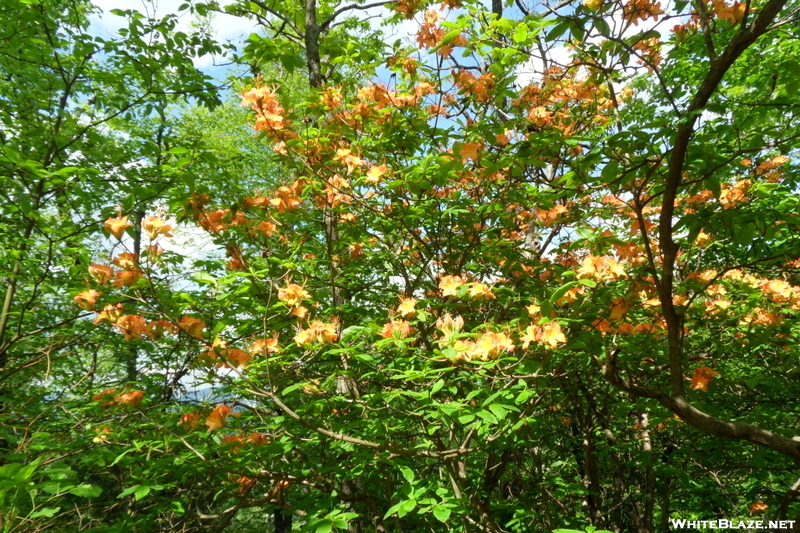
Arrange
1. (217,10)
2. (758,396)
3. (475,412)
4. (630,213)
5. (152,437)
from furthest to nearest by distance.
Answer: (217,10), (758,396), (630,213), (152,437), (475,412)

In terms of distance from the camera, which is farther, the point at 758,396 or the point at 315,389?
the point at 758,396

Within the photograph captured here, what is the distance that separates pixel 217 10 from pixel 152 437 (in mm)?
3277

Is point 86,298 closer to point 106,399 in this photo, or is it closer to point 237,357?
point 237,357

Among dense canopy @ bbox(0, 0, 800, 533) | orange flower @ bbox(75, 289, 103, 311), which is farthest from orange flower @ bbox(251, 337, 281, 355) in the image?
orange flower @ bbox(75, 289, 103, 311)

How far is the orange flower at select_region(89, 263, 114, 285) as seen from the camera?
1806 mm

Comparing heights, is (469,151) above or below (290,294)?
above

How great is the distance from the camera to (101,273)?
71.6 inches

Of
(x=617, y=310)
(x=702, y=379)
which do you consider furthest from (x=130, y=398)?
(x=702, y=379)

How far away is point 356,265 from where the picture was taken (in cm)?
319

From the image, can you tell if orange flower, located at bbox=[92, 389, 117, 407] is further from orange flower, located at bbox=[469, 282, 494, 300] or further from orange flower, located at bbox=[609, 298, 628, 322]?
orange flower, located at bbox=[609, 298, 628, 322]

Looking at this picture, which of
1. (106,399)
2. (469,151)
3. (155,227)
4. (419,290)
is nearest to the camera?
(155,227)

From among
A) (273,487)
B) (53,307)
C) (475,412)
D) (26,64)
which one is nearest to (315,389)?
(273,487)

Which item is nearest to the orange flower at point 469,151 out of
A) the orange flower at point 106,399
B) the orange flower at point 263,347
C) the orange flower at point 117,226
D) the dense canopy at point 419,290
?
the dense canopy at point 419,290

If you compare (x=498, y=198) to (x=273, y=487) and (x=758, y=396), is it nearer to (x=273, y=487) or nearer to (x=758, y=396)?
(x=273, y=487)
